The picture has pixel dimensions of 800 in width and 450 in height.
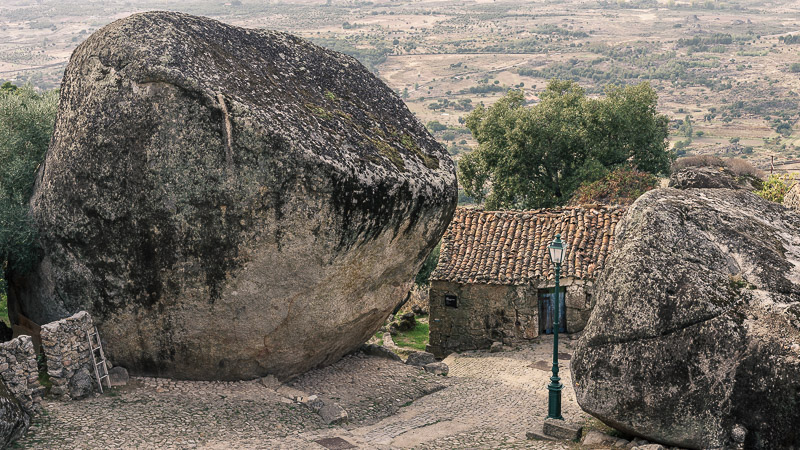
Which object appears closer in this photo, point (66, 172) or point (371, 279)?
point (66, 172)

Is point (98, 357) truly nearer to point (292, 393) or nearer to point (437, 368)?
point (292, 393)

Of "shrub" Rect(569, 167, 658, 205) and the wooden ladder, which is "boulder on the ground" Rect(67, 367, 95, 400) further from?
"shrub" Rect(569, 167, 658, 205)

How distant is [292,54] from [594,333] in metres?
9.90

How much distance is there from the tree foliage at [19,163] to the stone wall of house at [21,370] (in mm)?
2945

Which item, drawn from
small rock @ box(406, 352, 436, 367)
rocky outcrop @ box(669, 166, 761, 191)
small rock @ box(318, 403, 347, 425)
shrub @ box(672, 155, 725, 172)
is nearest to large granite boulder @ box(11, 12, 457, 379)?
small rock @ box(318, 403, 347, 425)

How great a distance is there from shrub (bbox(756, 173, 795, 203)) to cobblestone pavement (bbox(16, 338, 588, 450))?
1195 centimetres

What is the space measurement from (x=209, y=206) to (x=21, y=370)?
15.2 ft

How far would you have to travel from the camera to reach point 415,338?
101 feet

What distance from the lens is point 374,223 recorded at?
698 inches

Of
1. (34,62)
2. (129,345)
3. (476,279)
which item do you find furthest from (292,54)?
(34,62)

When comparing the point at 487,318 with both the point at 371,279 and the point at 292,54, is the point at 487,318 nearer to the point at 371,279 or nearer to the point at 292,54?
the point at 371,279

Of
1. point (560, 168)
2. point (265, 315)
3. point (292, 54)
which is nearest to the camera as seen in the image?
point (265, 315)

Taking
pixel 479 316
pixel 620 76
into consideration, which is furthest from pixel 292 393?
pixel 620 76

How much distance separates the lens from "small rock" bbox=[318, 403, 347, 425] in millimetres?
17875
